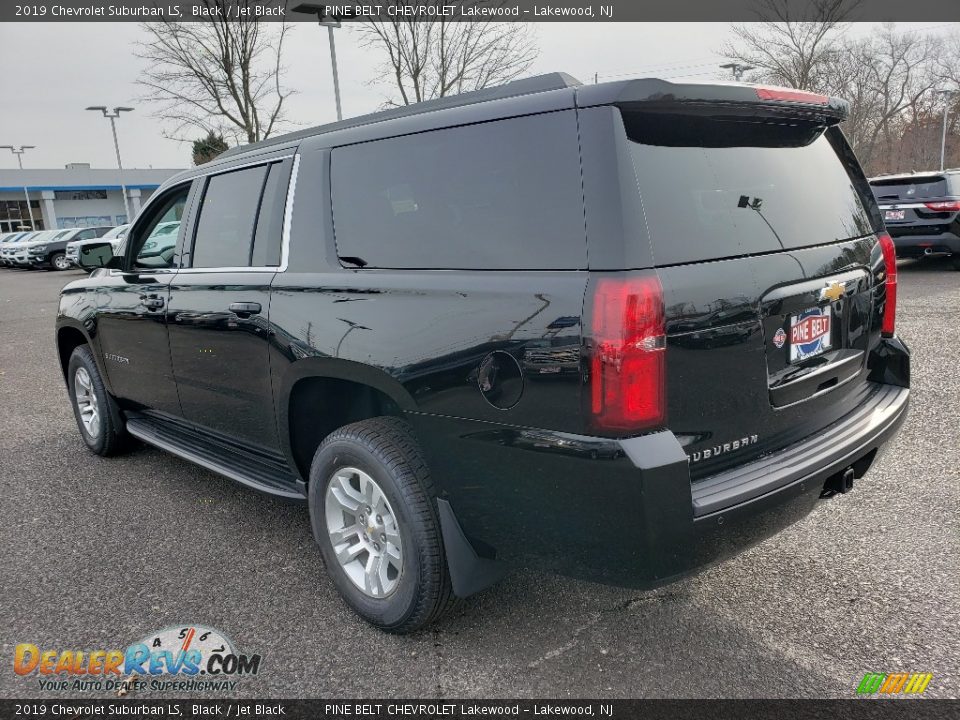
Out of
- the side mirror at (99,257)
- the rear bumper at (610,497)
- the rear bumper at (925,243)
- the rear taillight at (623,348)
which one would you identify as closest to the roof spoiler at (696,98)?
the rear taillight at (623,348)

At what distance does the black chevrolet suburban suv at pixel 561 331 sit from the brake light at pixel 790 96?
0.01m

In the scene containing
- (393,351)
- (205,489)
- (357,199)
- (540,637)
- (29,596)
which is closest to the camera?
(393,351)

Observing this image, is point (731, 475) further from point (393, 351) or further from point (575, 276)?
point (393, 351)

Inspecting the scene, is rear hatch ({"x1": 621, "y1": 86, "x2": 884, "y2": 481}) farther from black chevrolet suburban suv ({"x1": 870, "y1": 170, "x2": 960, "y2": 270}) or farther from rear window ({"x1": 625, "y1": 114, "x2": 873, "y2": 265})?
black chevrolet suburban suv ({"x1": 870, "y1": 170, "x2": 960, "y2": 270})

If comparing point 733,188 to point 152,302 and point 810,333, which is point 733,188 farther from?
point 152,302

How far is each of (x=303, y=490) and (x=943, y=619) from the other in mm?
2536

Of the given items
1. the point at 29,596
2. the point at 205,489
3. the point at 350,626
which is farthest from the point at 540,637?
the point at 205,489

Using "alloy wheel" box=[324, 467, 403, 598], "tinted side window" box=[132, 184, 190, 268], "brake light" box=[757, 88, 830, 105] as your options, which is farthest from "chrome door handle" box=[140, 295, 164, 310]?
"brake light" box=[757, 88, 830, 105]

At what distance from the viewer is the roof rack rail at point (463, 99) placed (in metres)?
2.40

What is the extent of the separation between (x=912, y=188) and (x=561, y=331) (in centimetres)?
1172

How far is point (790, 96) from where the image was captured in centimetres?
257

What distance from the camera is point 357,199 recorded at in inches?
116

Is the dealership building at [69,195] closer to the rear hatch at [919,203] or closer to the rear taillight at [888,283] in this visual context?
the rear hatch at [919,203]

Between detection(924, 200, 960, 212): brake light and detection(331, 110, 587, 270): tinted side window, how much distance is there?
11294mm
